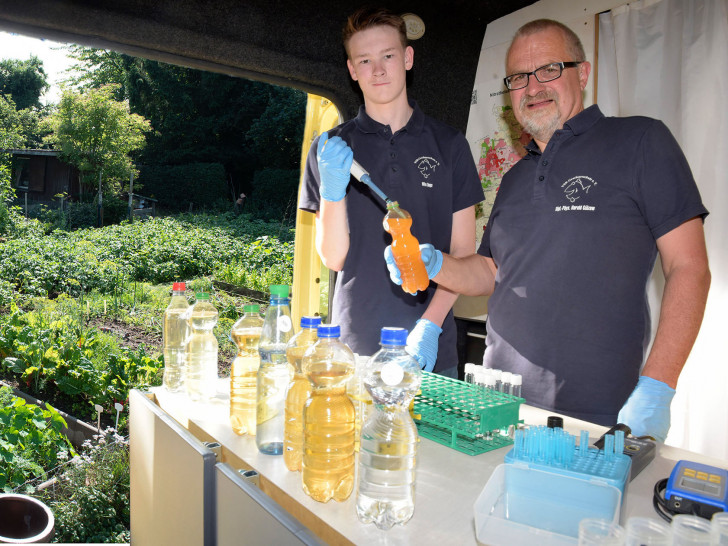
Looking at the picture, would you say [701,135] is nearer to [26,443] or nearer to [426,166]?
[426,166]

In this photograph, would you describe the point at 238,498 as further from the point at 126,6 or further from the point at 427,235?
the point at 126,6

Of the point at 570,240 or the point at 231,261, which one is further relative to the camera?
the point at 231,261

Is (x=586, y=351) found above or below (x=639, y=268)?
below

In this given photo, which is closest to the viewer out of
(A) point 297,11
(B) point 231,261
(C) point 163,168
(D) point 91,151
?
(A) point 297,11

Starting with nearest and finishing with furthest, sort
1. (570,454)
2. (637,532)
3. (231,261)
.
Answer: (637,532)
(570,454)
(231,261)

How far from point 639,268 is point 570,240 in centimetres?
21

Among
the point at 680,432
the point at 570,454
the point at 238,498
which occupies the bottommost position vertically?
the point at 680,432

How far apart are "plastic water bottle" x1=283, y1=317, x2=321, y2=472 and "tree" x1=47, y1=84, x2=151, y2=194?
37.4 ft

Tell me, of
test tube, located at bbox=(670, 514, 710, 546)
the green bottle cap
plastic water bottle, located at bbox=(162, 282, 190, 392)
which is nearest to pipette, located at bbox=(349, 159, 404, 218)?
the green bottle cap

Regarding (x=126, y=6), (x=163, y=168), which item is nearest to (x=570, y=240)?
(x=126, y=6)

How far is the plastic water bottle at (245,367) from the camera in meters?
1.35

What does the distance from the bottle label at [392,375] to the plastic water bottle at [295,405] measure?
251 millimetres

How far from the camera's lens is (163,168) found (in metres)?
12.7

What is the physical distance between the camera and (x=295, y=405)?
111 centimetres
